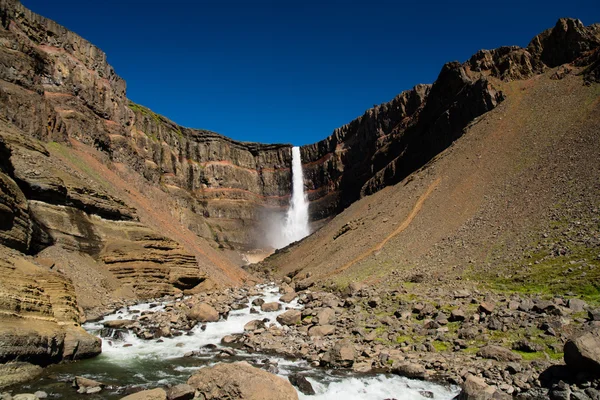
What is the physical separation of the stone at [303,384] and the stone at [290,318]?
841cm

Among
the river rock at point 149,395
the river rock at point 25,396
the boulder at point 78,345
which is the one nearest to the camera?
the river rock at point 25,396

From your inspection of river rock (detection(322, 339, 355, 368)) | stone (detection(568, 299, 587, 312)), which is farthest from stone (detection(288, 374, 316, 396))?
stone (detection(568, 299, 587, 312))

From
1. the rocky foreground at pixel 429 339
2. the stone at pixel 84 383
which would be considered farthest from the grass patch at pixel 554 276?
the stone at pixel 84 383

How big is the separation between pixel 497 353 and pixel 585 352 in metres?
3.75

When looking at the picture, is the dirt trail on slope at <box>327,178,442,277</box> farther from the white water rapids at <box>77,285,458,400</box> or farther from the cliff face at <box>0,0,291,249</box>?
the cliff face at <box>0,0,291,249</box>

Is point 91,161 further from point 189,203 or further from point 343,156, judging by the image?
point 343,156

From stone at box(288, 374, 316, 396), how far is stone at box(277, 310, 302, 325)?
331 inches

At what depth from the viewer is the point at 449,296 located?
866 inches

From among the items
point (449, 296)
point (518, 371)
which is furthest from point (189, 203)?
point (518, 371)

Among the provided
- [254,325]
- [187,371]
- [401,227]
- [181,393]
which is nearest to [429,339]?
[254,325]

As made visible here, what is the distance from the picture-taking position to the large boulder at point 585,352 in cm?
1038

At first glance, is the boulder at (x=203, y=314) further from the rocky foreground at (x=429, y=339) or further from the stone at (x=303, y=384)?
the stone at (x=303, y=384)

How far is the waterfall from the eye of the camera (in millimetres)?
93906

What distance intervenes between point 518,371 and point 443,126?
1980 inches
